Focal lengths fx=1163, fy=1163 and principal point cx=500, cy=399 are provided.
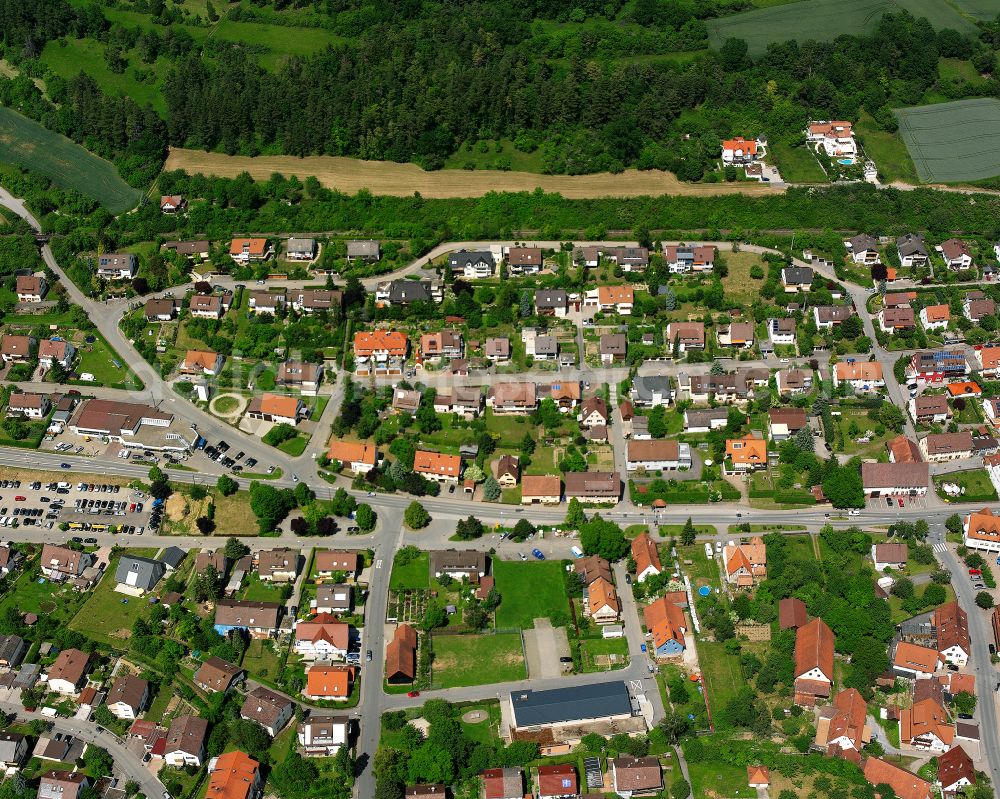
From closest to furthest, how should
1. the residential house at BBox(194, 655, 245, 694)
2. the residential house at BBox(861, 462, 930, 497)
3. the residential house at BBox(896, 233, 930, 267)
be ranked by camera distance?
the residential house at BBox(194, 655, 245, 694), the residential house at BBox(861, 462, 930, 497), the residential house at BBox(896, 233, 930, 267)

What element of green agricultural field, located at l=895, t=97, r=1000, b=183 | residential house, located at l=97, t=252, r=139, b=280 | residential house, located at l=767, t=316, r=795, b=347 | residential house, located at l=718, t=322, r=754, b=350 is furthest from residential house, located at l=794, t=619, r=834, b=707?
residential house, located at l=97, t=252, r=139, b=280

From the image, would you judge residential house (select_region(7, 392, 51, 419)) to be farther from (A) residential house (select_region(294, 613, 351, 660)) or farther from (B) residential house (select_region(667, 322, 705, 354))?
(B) residential house (select_region(667, 322, 705, 354))

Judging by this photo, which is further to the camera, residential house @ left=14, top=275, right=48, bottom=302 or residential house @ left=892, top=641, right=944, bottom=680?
residential house @ left=14, top=275, right=48, bottom=302

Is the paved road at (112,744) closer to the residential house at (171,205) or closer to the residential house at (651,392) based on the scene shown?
the residential house at (651,392)

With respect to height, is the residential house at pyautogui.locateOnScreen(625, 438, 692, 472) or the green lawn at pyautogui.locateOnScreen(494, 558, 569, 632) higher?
the residential house at pyautogui.locateOnScreen(625, 438, 692, 472)

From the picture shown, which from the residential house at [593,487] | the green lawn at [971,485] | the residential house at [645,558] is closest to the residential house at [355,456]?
the residential house at [593,487]

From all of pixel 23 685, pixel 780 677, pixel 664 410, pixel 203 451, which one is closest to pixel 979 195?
pixel 664 410

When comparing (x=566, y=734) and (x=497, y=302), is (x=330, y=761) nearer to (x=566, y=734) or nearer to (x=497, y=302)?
(x=566, y=734)

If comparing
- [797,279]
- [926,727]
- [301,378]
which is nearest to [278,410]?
[301,378]
